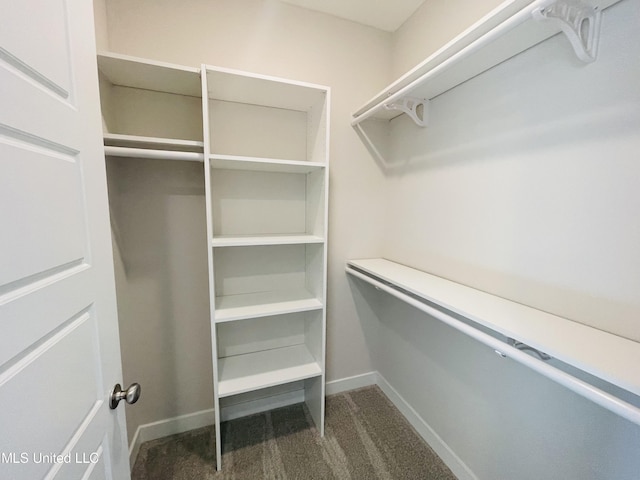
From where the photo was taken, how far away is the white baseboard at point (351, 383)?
2.03 m

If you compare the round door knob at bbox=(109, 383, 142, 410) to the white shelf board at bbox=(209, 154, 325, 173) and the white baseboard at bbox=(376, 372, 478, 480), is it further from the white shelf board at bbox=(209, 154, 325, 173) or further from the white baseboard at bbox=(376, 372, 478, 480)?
the white baseboard at bbox=(376, 372, 478, 480)

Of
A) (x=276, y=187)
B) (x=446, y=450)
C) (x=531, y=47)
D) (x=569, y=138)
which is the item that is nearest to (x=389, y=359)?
(x=446, y=450)

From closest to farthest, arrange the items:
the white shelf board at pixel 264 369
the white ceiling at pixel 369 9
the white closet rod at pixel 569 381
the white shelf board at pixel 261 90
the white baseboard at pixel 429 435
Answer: the white closet rod at pixel 569 381 < the white shelf board at pixel 261 90 < the white baseboard at pixel 429 435 < the white shelf board at pixel 264 369 < the white ceiling at pixel 369 9

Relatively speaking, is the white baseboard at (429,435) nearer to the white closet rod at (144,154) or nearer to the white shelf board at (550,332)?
the white shelf board at (550,332)

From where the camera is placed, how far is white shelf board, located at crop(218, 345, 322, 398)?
149 cm

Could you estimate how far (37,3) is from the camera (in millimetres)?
529

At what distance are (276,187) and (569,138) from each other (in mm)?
1427

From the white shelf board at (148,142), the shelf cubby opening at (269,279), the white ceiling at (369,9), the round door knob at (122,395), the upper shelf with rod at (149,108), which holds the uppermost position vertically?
the white ceiling at (369,9)

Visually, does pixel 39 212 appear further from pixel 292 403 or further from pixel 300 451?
pixel 292 403

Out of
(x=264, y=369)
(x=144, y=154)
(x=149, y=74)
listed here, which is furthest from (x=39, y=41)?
(x=264, y=369)

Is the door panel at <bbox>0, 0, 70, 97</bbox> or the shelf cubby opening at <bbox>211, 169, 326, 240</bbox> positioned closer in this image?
the door panel at <bbox>0, 0, 70, 97</bbox>

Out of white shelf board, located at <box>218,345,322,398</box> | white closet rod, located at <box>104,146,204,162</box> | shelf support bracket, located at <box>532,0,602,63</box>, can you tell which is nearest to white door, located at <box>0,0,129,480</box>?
white closet rod, located at <box>104,146,204,162</box>

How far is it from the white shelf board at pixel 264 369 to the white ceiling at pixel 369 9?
2.28 meters

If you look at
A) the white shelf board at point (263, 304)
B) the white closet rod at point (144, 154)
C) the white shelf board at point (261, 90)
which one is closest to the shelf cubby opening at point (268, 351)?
the white shelf board at point (263, 304)
